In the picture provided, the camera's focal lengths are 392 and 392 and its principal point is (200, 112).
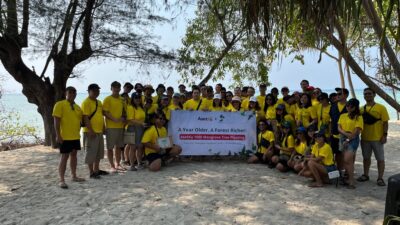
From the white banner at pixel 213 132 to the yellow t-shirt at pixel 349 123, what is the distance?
2537 millimetres

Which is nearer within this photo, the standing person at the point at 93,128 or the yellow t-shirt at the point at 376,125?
the yellow t-shirt at the point at 376,125

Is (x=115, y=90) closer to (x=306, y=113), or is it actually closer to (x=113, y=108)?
(x=113, y=108)

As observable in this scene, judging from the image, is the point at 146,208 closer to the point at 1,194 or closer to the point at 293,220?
the point at 293,220

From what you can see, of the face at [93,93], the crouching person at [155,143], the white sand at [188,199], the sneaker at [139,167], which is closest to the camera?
the white sand at [188,199]

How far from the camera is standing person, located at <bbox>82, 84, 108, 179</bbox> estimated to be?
7070 mm

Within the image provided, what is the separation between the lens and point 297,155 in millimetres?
7699

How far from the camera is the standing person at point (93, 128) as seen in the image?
7.07 metres

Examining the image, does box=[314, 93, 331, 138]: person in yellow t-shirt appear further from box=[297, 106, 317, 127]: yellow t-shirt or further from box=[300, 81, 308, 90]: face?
box=[300, 81, 308, 90]: face

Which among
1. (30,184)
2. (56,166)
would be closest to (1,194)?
(30,184)

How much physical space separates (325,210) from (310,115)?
2767 millimetres

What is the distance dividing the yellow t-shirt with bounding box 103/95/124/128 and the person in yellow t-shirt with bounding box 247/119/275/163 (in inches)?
117

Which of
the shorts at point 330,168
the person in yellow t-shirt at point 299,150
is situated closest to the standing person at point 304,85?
the person in yellow t-shirt at point 299,150

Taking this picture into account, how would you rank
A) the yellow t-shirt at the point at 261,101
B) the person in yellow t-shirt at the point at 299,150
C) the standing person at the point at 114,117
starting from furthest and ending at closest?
the yellow t-shirt at the point at 261,101, the standing person at the point at 114,117, the person in yellow t-shirt at the point at 299,150

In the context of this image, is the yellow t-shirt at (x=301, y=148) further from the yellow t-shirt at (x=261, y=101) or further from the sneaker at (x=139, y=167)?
the sneaker at (x=139, y=167)
